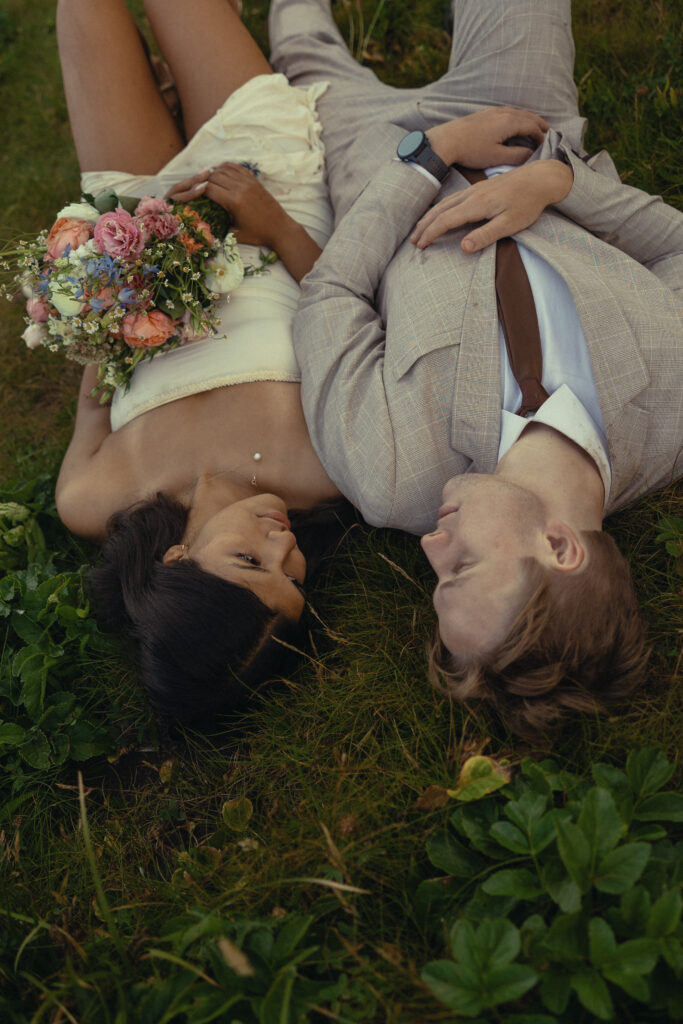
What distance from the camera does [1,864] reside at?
8.64ft

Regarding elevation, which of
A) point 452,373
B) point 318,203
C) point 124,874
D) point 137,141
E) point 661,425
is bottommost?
point 124,874

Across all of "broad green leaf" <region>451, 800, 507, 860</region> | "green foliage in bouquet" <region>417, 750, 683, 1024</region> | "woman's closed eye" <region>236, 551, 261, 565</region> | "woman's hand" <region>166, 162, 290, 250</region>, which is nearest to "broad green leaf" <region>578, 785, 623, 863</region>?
"green foliage in bouquet" <region>417, 750, 683, 1024</region>

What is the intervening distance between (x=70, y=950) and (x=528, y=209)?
300cm

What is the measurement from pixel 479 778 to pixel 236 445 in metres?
1.61

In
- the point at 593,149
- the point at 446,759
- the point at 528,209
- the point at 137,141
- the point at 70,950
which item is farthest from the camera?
the point at 593,149

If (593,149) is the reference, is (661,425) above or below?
below

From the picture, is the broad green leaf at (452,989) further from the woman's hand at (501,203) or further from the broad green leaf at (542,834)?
the woman's hand at (501,203)

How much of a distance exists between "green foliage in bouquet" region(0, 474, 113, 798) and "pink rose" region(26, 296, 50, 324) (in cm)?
107

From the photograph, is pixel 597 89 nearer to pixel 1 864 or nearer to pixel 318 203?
pixel 318 203

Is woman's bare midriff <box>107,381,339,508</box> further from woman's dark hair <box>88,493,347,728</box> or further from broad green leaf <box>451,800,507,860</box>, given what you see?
broad green leaf <box>451,800,507,860</box>

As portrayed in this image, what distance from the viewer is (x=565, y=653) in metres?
2.23

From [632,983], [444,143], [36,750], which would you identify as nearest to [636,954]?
[632,983]

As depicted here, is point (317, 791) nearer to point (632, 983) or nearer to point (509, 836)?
point (509, 836)

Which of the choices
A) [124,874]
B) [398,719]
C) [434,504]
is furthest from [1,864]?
→ [434,504]
